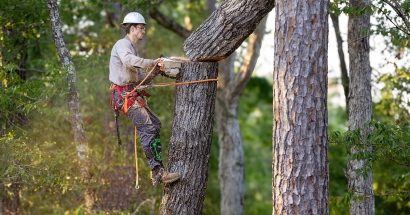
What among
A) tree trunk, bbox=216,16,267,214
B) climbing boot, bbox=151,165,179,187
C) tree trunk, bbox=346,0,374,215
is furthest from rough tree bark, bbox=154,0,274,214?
tree trunk, bbox=216,16,267,214

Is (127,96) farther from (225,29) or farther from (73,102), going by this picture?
(73,102)

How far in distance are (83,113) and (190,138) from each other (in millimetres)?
6342

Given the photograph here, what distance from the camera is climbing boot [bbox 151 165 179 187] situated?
7.44 meters

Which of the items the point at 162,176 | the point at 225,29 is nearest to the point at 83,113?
the point at 162,176

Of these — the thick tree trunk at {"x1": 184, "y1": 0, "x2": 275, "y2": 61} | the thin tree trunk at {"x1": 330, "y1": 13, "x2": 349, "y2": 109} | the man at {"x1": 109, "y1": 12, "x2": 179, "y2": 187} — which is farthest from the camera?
the thin tree trunk at {"x1": 330, "y1": 13, "x2": 349, "y2": 109}

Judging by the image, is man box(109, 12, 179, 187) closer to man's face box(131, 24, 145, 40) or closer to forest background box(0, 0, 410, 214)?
man's face box(131, 24, 145, 40)

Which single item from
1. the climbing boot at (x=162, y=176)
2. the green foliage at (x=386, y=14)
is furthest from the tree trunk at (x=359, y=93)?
the climbing boot at (x=162, y=176)

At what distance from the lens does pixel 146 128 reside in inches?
303

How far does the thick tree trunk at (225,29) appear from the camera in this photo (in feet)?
23.6

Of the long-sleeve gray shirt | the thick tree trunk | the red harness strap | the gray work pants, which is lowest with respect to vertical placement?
the gray work pants

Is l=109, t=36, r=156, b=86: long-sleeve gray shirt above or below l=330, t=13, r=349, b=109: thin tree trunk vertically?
below

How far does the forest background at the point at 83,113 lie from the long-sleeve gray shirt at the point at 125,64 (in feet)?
5.40

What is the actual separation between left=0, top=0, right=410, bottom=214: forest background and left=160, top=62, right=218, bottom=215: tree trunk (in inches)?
74.1

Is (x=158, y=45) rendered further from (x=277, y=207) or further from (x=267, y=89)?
(x=277, y=207)
